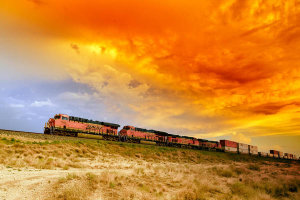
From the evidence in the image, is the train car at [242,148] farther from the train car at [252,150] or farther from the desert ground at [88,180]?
the desert ground at [88,180]

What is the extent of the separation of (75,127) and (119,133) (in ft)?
35.5

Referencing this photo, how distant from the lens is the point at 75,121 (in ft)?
96.9

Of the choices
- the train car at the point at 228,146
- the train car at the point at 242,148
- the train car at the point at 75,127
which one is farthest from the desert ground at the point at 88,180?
the train car at the point at 242,148

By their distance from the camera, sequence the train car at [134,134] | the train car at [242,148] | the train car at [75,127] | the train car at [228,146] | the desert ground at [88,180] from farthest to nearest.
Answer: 1. the train car at [242,148]
2. the train car at [228,146]
3. the train car at [134,134]
4. the train car at [75,127]
5. the desert ground at [88,180]

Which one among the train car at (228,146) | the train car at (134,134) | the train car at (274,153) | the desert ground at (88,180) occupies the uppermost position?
the train car at (134,134)

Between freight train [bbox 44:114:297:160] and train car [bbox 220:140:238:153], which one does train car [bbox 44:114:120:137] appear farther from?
train car [bbox 220:140:238:153]

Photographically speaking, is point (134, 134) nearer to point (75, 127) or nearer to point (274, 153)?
point (75, 127)

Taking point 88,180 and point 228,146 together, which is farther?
point 228,146

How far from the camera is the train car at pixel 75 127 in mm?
26625

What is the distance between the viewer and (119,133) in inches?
1476

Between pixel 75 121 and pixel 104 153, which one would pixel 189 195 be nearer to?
pixel 104 153

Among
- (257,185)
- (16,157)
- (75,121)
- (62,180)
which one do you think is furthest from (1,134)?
(257,185)

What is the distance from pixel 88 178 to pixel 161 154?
2349cm

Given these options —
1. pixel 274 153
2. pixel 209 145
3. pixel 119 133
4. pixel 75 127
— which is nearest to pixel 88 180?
pixel 75 127
